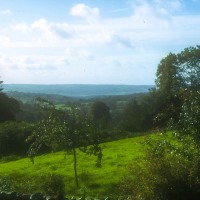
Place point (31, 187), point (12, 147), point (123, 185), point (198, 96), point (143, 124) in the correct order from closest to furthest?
1. point (123, 185)
2. point (198, 96)
3. point (31, 187)
4. point (12, 147)
5. point (143, 124)

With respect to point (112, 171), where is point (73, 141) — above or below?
above

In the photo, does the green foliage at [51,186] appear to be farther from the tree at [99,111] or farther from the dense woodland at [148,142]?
the tree at [99,111]

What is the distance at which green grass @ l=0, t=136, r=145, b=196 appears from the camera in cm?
2621

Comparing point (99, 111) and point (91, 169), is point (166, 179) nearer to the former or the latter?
point (91, 169)

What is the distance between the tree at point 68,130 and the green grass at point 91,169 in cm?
148

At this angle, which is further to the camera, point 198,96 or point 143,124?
point 143,124

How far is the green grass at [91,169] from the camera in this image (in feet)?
86.0

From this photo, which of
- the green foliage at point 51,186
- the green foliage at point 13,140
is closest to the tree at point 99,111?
the green foliage at point 13,140

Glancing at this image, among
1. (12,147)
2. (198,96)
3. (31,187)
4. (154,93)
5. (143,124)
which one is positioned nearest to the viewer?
(198,96)

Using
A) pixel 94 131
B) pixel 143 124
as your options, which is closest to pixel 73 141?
pixel 94 131

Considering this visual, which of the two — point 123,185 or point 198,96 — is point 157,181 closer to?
point 123,185

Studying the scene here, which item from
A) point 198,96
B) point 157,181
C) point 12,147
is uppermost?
point 198,96

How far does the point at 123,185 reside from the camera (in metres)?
18.4

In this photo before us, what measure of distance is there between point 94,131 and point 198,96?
9.21 metres
